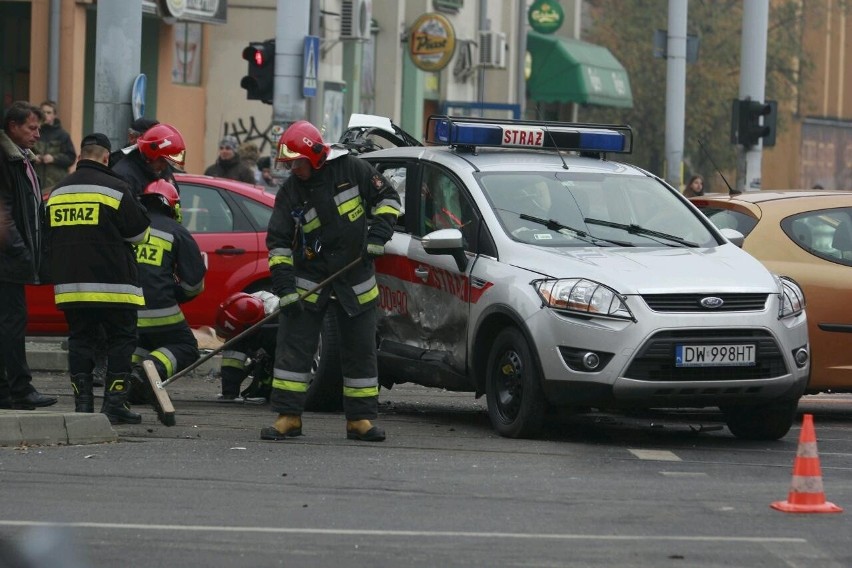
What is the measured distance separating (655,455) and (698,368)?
1.67 ft

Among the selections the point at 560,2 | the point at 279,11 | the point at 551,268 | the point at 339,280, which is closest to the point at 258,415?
the point at 339,280

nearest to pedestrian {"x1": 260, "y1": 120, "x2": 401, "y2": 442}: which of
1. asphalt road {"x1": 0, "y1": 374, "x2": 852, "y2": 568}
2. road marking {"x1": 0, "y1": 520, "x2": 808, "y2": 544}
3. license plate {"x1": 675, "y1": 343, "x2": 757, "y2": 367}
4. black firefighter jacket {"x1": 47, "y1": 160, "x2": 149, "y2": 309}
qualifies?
asphalt road {"x1": 0, "y1": 374, "x2": 852, "y2": 568}

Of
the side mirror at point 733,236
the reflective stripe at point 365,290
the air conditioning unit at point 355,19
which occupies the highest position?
the air conditioning unit at point 355,19

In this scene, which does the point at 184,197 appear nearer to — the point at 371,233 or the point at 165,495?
the point at 371,233

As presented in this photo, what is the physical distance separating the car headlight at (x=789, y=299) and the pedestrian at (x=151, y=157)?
3570 mm

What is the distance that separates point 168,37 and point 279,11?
28.1 feet

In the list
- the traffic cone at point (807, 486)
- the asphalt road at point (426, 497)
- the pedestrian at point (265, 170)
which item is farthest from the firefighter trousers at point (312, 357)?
the pedestrian at point (265, 170)

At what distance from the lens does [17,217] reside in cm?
1076

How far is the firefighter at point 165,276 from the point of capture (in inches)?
438

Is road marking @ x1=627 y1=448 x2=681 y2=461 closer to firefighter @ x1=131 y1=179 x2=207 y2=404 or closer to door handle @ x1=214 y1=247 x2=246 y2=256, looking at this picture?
firefighter @ x1=131 y1=179 x2=207 y2=404

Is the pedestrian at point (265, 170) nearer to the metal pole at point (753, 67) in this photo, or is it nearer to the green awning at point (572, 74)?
the metal pole at point (753, 67)

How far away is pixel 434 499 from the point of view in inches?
311

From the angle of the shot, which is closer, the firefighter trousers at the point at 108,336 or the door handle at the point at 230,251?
the firefighter trousers at the point at 108,336

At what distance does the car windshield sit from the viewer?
34.2 ft
